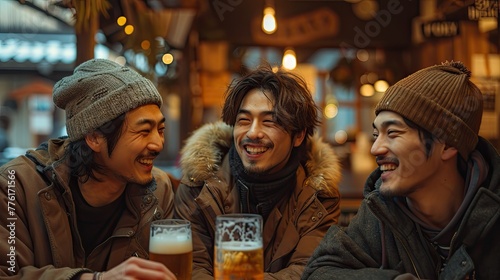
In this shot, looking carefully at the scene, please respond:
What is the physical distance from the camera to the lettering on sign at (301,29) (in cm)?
650

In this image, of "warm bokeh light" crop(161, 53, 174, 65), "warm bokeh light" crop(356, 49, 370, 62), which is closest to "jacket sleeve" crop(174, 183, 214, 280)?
"warm bokeh light" crop(161, 53, 174, 65)

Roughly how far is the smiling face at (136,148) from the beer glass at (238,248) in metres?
0.60

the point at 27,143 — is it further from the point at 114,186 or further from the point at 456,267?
the point at 456,267

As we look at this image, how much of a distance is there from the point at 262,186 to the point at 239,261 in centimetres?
80

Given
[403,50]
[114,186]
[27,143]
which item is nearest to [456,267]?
[114,186]

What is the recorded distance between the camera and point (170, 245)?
1586mm

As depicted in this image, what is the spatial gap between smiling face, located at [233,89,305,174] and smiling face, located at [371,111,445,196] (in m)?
0.55

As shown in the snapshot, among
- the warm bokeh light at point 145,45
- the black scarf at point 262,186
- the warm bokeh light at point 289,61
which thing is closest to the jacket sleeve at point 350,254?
the black scarf at point 262,186

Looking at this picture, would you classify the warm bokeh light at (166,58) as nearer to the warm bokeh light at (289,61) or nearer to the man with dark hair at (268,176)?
the warm bokeh light at (289,61)

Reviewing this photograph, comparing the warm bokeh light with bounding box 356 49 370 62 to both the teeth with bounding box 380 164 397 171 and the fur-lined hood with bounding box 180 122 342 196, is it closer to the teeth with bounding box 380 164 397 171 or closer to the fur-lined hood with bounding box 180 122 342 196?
the fur-lined hood with bounding box 180 122 342 196

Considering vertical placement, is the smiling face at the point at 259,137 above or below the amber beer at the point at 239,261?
above

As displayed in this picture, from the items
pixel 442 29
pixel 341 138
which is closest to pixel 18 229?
pixel 442 29

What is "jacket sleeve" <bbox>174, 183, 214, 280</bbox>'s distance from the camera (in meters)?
2.15

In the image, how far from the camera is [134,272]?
60.6 inches
